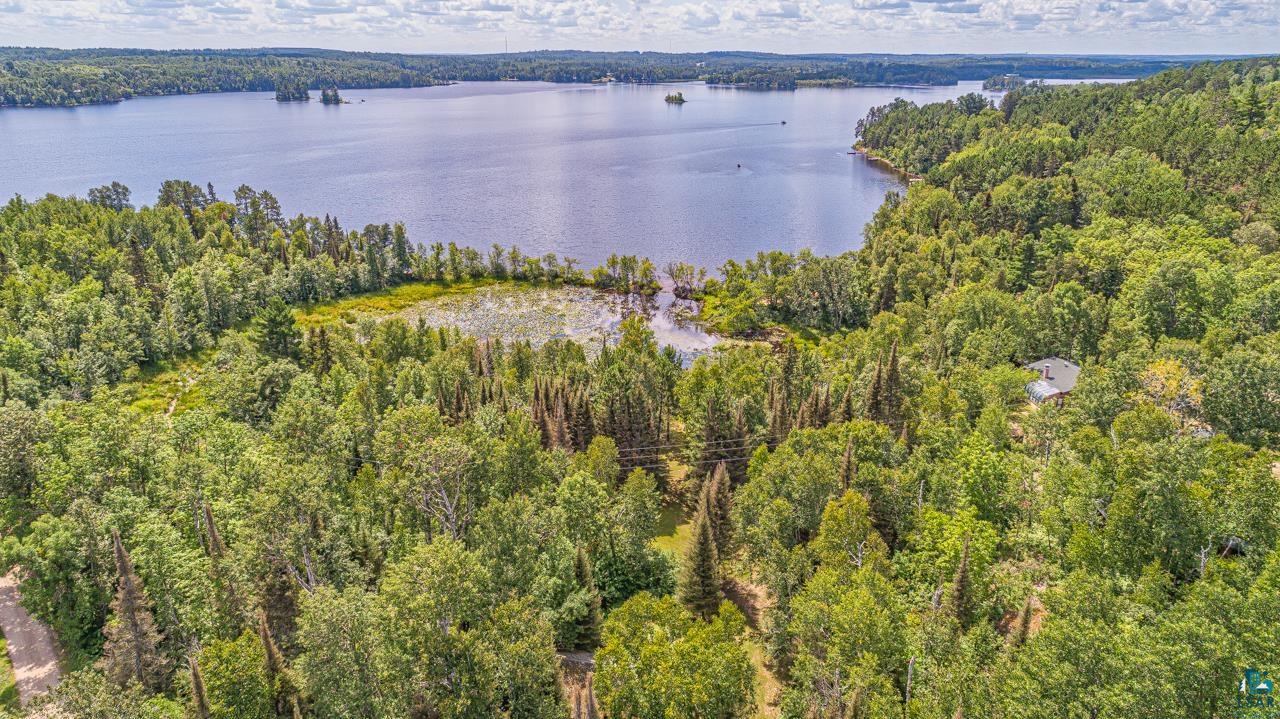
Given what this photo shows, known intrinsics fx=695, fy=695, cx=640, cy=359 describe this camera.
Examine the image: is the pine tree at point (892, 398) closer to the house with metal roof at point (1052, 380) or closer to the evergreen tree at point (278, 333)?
the house with metal roof at point (1052, 380)

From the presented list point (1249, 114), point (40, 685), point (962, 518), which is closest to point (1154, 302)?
point (962, 518)

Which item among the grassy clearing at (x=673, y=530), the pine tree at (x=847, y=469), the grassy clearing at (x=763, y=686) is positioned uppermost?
the pine tree at (x=847, y=469)

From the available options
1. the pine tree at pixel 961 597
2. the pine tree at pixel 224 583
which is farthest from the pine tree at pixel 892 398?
the pine tree at pixel 224 583

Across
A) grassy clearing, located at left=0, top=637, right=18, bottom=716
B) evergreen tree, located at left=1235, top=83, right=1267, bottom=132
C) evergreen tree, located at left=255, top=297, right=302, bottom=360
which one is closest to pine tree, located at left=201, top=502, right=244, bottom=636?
grassy clearing, located at left=0, top=637, right=18, bottom=716

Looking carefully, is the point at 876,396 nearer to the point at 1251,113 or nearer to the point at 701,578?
the point at 701,578

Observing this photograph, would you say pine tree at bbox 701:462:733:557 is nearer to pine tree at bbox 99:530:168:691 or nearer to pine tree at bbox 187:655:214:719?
pine tree at bbox 187:655:214:719

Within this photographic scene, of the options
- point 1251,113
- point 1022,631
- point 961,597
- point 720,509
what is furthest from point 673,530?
point 1251,113
